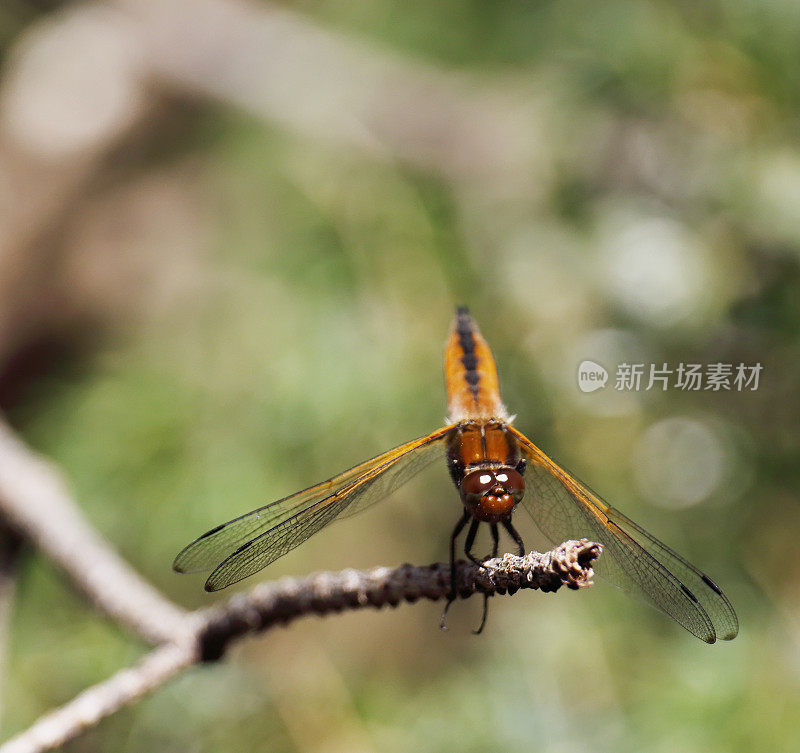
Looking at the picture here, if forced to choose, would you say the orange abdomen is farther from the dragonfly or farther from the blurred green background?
the blurred green background

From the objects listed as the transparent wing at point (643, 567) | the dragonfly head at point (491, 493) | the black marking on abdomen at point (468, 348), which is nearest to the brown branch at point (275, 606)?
the dragonfly head at point (491, 493)

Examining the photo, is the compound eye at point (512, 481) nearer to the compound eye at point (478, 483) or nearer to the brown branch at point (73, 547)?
the compound eye at point (478, 483)

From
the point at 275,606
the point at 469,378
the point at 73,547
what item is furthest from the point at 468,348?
the point at 73,547

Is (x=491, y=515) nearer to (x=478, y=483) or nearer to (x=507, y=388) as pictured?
(x=478, y=483)

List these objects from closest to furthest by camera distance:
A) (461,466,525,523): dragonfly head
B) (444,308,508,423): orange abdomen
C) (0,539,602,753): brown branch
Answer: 1. (0,539,602,753): brown branch
2. (461,466,525,523): dragonfly head
3. (444,308,508,423): orange abdomen

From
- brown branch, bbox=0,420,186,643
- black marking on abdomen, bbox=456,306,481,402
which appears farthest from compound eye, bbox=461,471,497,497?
brown branch, bbox=0,420,186,643

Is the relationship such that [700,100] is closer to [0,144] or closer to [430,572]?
[430,572]

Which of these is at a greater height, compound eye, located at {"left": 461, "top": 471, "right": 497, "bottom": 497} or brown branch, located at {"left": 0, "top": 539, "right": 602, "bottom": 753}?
compound eye, located at {"left": 461, "top": 471, "right": 497, "bottom": 497}

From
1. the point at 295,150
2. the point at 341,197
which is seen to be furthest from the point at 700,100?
the point at 295,150
